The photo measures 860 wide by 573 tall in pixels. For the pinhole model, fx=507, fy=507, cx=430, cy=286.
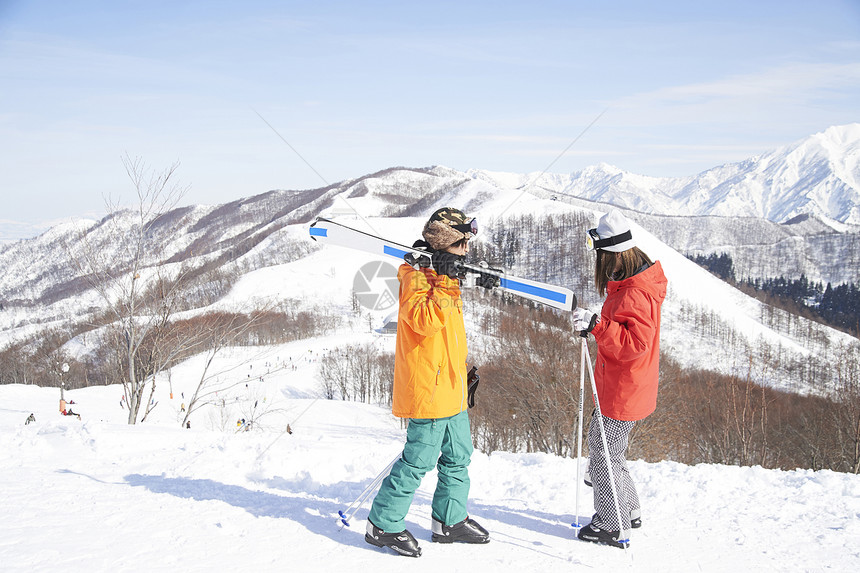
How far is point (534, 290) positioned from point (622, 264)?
73 cm

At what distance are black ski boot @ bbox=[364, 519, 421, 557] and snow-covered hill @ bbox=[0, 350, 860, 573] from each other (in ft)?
0.21

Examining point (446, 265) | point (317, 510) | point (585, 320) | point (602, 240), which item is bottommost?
point (317, 510)

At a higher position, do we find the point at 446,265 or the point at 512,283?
A: the point at 446,265

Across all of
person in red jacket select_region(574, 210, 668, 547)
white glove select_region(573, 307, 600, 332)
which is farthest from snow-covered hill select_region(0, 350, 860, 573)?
white glove select_region(573, 307, 600, 332)

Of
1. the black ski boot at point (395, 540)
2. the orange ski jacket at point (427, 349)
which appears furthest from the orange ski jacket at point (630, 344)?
the black ski boot at point (395, 540)

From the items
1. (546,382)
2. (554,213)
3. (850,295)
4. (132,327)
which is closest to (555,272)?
(554,213)

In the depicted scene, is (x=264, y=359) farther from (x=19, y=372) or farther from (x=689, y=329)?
(x=689, y=329)

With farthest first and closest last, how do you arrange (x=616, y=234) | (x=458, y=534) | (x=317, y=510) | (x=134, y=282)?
(x=134, y=282) < (x=317, y=510) < (x=458, y=534) < (x=616, y=234)

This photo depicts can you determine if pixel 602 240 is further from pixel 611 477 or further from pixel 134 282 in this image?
pixel 134 282

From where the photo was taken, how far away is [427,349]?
3.90m

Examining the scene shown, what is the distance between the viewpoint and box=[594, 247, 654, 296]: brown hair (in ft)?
13.2

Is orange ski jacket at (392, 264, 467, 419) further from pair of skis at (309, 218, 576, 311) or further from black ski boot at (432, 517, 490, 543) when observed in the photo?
black ski boot at (432, 517, 490, 543)

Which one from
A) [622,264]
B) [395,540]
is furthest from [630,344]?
[395,540]

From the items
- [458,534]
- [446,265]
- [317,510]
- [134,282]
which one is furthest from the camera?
[134,282]
